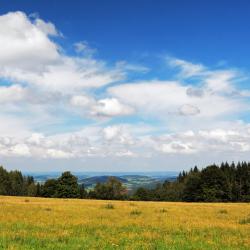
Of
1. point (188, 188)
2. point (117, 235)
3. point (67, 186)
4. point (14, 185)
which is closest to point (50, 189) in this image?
point (67, 186)

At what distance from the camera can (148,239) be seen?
50.6 feet

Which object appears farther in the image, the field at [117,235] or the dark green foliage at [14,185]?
the dark green foliage at [14,185]

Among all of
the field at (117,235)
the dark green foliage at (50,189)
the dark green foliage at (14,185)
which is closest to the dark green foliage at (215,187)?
the dark green foliage at (50,189)

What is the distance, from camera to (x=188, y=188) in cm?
11488

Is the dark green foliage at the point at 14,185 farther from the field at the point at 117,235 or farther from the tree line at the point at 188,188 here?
the field at the point at 117,235

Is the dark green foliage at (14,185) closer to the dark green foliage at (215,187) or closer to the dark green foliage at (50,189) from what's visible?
the dark green foliage at (50,189)

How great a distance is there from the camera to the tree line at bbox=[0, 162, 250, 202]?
4065 inches

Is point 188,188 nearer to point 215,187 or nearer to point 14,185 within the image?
point 215,187

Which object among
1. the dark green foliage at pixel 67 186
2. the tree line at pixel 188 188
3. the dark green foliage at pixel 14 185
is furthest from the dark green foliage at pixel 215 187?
the dark green foliage at pixel 14 185

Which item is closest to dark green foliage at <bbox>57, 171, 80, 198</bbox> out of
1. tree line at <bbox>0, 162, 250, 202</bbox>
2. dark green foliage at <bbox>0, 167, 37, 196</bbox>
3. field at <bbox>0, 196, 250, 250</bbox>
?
tree line at <bbox>0, 162, 250, 202</bbox>

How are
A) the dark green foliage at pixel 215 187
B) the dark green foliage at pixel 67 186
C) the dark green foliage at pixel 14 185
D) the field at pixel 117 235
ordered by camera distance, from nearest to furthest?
the field at pixel 117 235, the dark green foliage at pixel 67 186, the dark green foliage at pixel 215 187, the dark green foliage at pixel 14 185

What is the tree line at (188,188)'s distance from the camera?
339 feet

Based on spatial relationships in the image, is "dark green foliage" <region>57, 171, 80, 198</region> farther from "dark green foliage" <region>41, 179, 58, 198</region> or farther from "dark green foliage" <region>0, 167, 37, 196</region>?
"dark green foliage" <region>0, 167, 37, 196</region>

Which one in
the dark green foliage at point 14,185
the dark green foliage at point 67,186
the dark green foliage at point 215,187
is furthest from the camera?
the dark green foliage at point 14,185
